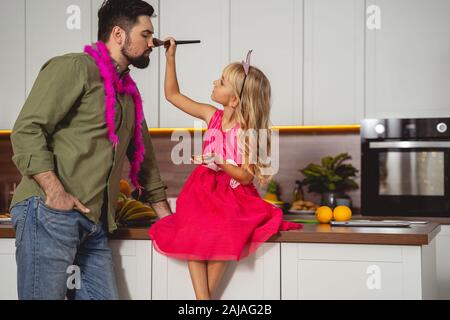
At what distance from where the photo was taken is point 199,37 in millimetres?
3867

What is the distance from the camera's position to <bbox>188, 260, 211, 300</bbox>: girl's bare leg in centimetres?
186

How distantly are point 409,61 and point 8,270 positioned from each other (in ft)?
8.35

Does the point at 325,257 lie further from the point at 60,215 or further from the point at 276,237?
the point at 60,215

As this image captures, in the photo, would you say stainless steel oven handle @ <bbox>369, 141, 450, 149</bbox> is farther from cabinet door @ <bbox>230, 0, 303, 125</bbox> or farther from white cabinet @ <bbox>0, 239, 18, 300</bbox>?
white cabinet @ <bbox>0, 239, 18, 300</bbox>

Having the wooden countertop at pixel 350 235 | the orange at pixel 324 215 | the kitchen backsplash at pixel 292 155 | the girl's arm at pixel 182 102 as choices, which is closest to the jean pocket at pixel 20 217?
the wooden countertop at pixel 350 235

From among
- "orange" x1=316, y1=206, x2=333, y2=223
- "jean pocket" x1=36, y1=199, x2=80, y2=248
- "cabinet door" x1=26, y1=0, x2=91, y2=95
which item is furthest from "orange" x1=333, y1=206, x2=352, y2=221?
"cabinet door" x1=26, y1=0, x2=91, y2=95

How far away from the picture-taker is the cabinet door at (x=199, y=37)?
12.6 ft

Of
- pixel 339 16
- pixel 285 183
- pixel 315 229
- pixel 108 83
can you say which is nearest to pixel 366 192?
pixel 285 183

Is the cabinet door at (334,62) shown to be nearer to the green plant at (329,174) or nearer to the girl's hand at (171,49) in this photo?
the green plant at (329,174)

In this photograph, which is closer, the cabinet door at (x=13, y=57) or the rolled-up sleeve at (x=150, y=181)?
the rolled-up sleeve at (x=150, y=181)

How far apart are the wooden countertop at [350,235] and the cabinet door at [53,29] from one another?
223 cm

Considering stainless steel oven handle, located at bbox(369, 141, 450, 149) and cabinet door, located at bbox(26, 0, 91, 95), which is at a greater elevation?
cabinet door, located at bbox(26, 0, 91, 95)

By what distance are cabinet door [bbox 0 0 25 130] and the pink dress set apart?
7.95 ft

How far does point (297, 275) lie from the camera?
6.20 feet
